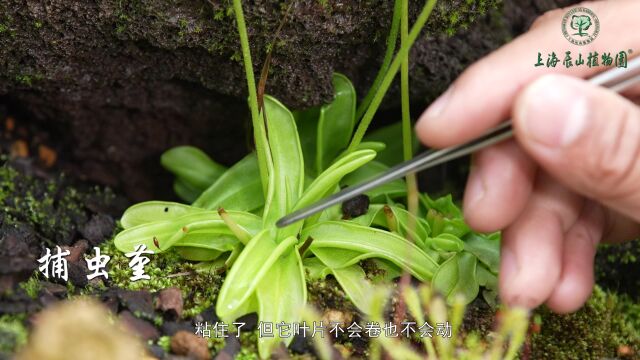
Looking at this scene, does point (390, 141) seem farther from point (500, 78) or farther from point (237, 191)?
point (500, 78)

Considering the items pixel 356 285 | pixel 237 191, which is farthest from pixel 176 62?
pixel 356 285

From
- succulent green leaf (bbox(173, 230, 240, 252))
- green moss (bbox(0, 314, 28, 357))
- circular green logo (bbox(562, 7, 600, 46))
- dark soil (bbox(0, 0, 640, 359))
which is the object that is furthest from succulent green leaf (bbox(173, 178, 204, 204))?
circular green logo (bbox(562, 7, 600, 46))

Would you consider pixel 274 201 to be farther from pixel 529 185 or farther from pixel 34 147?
pixel 34 147

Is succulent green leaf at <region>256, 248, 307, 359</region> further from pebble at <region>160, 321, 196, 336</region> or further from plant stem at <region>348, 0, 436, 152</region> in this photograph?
plant stem at <region>348, 0, 436, 152</region>

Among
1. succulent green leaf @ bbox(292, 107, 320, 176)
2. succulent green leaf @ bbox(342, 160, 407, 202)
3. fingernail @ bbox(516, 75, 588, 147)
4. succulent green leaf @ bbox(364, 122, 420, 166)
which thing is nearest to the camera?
fingernail @ bbox(516, 75, 588, 147)

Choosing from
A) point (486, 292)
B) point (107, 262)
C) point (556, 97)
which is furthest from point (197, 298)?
point (556, 97)

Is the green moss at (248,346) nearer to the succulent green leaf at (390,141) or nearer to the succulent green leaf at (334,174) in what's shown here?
the succulent green leaf at (334,174)

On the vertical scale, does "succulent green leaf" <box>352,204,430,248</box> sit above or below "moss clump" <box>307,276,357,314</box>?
above
